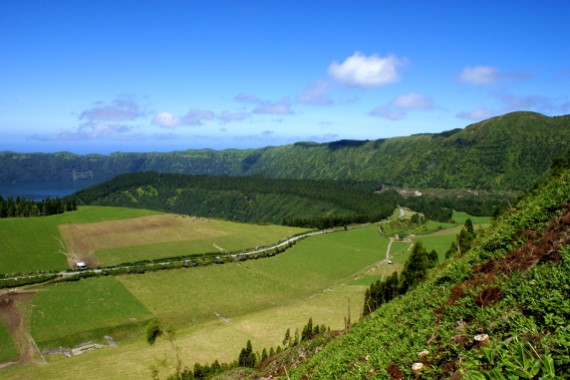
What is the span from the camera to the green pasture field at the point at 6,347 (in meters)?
56.0

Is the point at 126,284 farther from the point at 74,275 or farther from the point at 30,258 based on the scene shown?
the point at 30,258

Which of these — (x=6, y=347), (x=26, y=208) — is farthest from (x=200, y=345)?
(x=26, y=208)

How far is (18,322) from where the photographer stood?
66.9 metres

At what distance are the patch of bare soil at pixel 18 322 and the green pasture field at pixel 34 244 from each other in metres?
17.7

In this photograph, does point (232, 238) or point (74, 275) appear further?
point (232, 238)

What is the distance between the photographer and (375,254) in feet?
452

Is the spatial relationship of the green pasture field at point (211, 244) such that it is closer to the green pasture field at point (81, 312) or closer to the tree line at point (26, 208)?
the green pasture field at point (81, 312)

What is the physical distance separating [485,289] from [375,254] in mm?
128058

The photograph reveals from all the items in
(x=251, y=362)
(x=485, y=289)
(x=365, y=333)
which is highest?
(x=485, y=289)

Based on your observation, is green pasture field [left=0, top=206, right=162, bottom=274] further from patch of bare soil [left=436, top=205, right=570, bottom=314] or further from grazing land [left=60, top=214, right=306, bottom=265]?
patch of bare soil [left=436, top=205, right=570, bottom=314]

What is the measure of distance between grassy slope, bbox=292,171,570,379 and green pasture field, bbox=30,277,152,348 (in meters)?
60.1

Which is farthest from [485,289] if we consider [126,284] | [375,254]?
[375,254]

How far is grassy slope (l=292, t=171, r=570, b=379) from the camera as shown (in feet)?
26.8

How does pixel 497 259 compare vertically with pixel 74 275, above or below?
above
